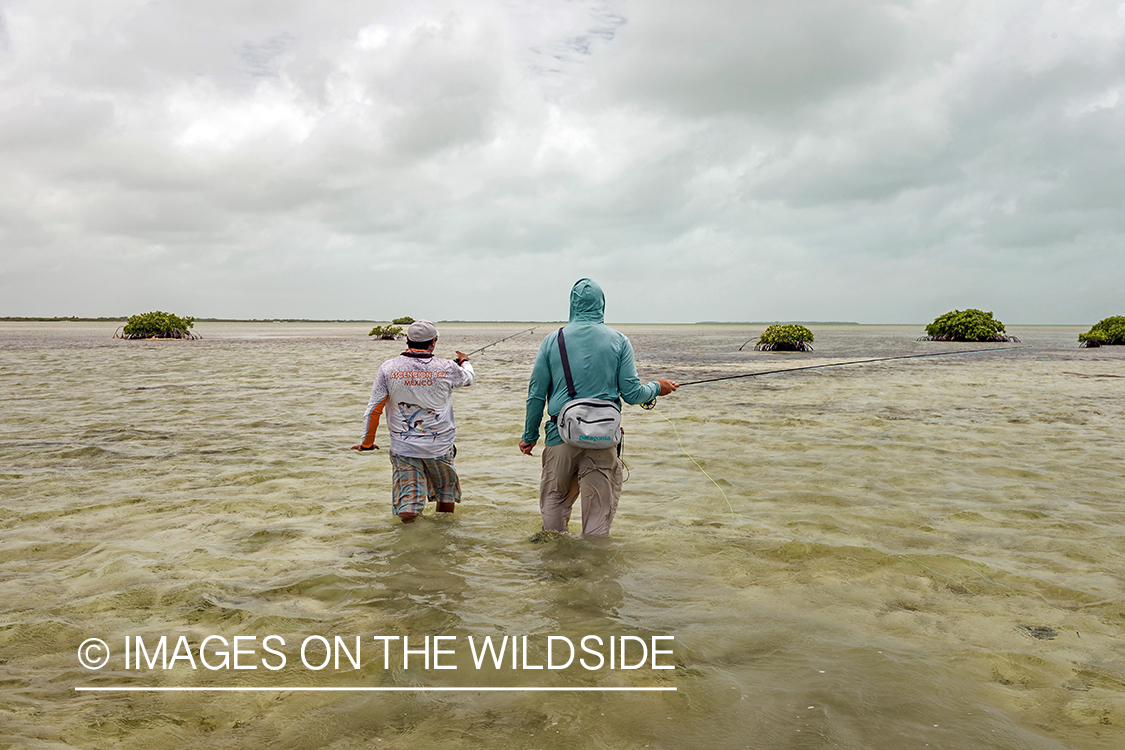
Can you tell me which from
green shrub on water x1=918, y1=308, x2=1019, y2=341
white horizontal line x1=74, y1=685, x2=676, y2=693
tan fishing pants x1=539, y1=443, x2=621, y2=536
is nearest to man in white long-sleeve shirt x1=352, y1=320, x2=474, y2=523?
tan fishing pants x1=539, y1=443, x2=621, y2=536

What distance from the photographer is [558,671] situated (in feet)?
13.1

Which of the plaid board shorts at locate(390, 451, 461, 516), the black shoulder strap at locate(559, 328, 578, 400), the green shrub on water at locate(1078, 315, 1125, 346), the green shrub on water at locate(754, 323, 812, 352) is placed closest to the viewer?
the black shoulder strap at locate(559, 328, 578, 400)

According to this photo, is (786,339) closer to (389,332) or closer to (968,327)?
(968,327)

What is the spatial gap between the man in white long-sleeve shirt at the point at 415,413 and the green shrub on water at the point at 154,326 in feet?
148

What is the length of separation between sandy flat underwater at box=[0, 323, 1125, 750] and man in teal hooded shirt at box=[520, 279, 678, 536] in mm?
504

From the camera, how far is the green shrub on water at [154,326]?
1736 inches

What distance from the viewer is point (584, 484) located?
582 cm

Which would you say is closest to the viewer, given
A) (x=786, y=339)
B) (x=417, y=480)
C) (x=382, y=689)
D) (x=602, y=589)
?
(x=382, y=689)

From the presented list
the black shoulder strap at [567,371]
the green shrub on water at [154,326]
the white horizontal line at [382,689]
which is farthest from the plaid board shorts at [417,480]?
the green shrub on water at [154,326]

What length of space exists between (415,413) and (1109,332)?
4714 centimetres

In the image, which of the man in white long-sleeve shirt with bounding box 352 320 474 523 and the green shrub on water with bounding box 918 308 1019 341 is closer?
the man in white long-sleeve shirt with bounding box 352 320 474 523

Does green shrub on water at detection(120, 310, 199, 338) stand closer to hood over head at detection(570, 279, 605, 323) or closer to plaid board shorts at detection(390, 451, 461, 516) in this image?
plaid board shorts at detection(390, 451, 461, 516)

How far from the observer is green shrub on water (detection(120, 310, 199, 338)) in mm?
44094

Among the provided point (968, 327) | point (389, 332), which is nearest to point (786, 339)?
point (968, 327)
